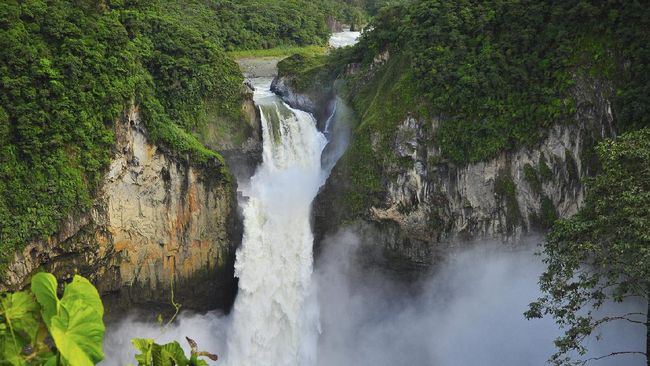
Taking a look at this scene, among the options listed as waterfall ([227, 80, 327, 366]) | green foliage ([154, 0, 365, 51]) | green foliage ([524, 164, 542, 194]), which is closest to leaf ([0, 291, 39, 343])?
green foliage ([524, 164, 542, 194])

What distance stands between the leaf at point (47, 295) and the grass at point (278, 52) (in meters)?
27.6

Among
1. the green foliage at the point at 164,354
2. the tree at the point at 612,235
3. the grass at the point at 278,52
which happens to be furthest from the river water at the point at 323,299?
the green foliage at the point at 164,354

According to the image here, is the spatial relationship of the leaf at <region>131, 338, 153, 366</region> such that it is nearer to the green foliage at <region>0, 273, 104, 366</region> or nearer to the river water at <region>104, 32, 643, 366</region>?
the green foliage at <region>0, 273, 104, 366</region>

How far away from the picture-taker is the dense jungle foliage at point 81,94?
51.2 ft

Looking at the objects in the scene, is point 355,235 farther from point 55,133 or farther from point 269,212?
point 55,133

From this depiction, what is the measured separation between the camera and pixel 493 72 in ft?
59.2

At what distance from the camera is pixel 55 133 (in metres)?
16.2

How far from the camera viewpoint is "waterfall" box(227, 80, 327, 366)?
20297mm

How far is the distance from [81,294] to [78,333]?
1.00 feet

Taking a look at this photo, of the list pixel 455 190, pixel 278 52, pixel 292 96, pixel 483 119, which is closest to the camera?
pixel 483 119

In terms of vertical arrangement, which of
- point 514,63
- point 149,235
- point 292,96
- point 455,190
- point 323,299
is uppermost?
point 514,63

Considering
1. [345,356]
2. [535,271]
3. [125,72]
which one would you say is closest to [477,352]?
[535,271]

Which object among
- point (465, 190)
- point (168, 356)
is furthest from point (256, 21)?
point (168, 356)

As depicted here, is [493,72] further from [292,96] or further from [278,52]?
[278,52]
